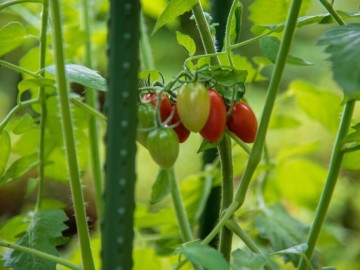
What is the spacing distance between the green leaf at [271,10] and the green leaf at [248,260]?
0.25m

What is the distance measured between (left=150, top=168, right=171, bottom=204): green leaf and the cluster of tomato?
8 cm

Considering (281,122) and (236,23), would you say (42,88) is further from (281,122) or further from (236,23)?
(281,122)

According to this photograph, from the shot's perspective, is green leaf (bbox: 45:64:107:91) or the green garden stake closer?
the green garden stake

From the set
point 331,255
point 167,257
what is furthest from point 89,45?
point 331,255

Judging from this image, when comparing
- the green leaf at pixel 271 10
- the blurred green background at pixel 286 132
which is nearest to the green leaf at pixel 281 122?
the blurred green background at pixel 286 132

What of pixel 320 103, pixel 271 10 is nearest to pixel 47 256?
pixel 271 10

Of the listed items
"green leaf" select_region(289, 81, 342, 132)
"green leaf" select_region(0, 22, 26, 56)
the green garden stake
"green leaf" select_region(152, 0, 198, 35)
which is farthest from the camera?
"green leaf" select_region(289, 81, 342, 132)

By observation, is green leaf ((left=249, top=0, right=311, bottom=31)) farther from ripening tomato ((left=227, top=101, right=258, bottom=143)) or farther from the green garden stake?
the green garden stake

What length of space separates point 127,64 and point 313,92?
50cm

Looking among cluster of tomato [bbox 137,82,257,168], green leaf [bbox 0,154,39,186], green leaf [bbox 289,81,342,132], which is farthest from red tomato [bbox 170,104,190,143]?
green leaf [bbox 289,81,342,132]

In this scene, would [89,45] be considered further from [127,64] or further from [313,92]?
[127,64]

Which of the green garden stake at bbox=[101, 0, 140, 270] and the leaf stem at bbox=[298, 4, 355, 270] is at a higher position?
→ the green garden stake at bbox=[101, 0, 140, 270]

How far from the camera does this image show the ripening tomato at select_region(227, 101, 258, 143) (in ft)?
1.59

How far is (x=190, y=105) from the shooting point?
438 mm
